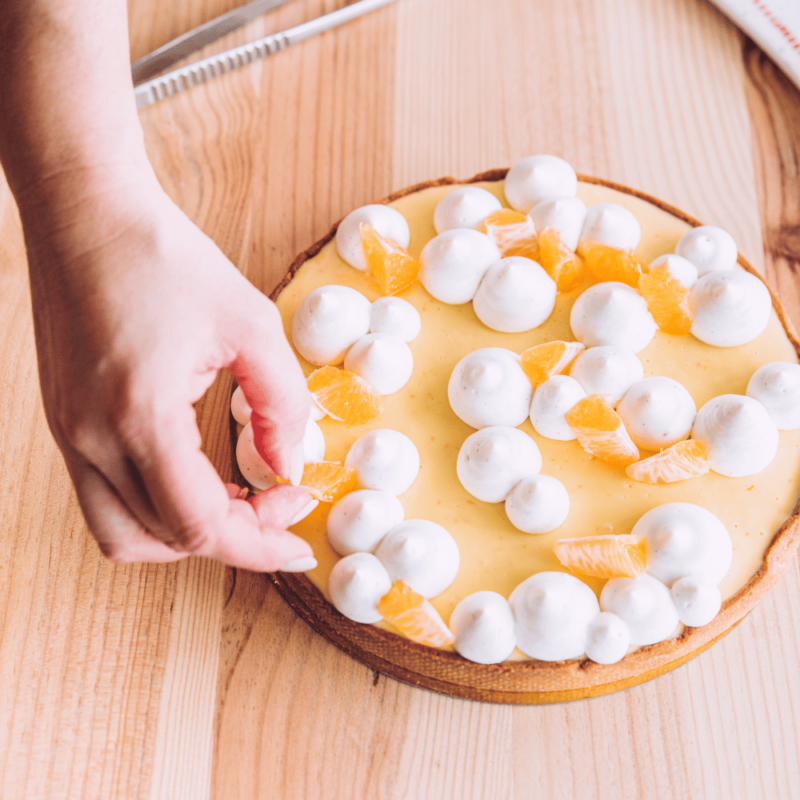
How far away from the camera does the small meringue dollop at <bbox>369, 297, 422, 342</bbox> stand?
130 cm

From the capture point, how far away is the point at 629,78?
1816 millimetres

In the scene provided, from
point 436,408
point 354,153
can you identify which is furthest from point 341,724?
point 354,153

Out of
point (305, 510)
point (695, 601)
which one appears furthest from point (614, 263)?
point (305, 510)

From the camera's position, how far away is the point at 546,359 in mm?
1236

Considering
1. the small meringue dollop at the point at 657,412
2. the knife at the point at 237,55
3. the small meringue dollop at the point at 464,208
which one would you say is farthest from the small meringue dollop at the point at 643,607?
the knife at the point at 237,55

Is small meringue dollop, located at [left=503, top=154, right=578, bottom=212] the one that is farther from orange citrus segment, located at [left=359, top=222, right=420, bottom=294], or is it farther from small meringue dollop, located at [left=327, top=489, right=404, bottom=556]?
small meringue dollop, located at [left=327, top=489, right=404, bottom=556]

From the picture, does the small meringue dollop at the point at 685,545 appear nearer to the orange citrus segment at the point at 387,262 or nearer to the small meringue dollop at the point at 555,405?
the small meringue dollop at the point at 555,405

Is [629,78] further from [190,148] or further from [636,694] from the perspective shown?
[636,694]

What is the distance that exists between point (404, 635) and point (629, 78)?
1.49 meters

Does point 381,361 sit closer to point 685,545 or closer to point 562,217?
point 562,217

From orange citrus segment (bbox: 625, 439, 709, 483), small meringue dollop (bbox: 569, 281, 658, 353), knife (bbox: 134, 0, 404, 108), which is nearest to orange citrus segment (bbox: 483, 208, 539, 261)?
small meringue dollop (bbox: 569, 281, 658, 353)

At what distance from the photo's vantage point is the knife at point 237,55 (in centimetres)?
172

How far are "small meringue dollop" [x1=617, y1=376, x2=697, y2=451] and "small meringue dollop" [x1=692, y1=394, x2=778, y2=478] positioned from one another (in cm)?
3

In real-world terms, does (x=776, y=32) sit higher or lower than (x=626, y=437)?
higher
